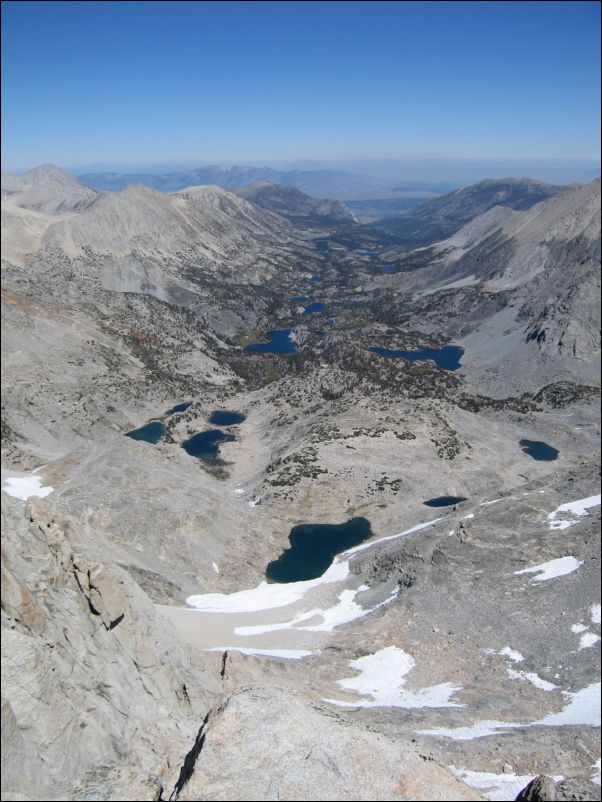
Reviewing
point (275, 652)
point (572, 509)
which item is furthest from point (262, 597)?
point (572, 509)

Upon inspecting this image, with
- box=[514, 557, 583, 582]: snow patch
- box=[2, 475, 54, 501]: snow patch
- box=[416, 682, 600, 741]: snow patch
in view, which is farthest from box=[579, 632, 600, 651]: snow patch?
box=[2, 475, 54, 501]: snow patch

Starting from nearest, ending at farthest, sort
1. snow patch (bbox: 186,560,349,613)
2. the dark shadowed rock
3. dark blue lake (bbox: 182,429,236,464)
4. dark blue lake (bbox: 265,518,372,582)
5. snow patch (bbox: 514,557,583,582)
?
the dark shadowed rock
snow patch (bbox: 514,557,583,582)
snow patch (bbox: 186,560,349,613)
dark blue lake (bbox: 265,518,372,582)
dark blue lake (bbox: 182,429,236,464)

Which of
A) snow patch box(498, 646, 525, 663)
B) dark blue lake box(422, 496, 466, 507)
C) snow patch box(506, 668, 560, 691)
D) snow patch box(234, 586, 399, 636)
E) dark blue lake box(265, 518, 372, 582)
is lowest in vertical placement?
dark blue lake box(265, 518, 372, 582)

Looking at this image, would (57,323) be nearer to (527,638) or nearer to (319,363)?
(319,363)

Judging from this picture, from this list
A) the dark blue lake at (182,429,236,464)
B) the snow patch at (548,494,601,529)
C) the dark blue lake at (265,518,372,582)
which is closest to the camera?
the snow patch at (548,494,601,529)

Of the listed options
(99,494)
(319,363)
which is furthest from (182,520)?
(319,363)

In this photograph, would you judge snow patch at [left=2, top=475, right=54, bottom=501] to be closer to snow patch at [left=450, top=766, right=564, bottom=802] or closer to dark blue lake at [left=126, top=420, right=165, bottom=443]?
dark blue lake at [left=126, top=420, right=165, bottom=443]

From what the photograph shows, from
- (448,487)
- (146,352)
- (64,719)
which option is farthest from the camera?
(146,352)
